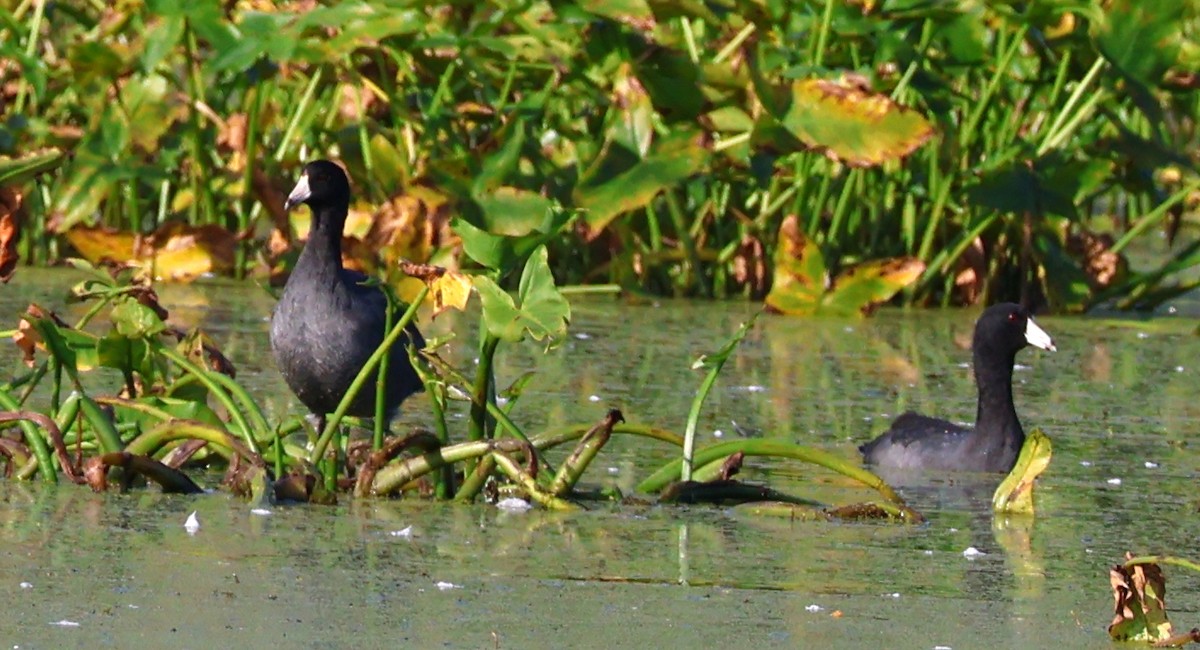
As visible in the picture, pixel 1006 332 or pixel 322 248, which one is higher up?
pixel 322 248

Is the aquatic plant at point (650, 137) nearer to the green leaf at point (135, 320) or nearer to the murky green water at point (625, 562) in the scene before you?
the murky green water at point (625, 562)

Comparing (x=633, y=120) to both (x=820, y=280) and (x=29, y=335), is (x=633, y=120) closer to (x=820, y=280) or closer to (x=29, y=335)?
(x=820, y=280)

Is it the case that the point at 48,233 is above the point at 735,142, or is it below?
below

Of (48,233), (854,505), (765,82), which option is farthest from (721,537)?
(48,233)

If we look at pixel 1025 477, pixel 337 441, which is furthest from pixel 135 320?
pixel 1025 477

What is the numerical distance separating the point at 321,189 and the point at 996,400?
181 cm

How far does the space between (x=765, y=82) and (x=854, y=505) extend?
3.43 meters

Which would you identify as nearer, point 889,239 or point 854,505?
point 854,505

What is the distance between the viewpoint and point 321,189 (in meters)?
5.78

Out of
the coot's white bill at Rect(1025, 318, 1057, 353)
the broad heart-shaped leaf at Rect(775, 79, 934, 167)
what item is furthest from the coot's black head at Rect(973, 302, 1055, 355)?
the broad heart-shaped leaf at Rect(775, 79, 934, 167)

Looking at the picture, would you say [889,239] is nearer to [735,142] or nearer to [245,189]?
[735,142]

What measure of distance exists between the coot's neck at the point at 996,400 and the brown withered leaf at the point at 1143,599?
243 cm

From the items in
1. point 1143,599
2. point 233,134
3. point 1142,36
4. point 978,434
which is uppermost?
point 1142,36

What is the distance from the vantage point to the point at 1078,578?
3967 mm
